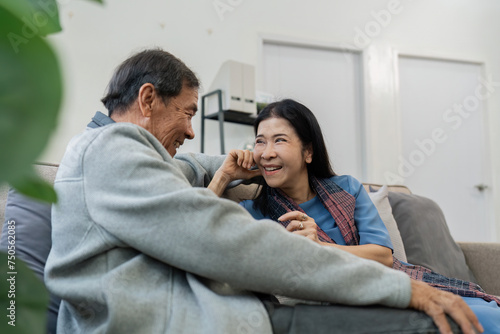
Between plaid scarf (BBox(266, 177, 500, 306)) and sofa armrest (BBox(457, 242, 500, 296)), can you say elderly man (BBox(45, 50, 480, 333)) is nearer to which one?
plaid scarf (BBox(266, 177, 500, 306))

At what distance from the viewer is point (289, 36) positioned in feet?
14.2

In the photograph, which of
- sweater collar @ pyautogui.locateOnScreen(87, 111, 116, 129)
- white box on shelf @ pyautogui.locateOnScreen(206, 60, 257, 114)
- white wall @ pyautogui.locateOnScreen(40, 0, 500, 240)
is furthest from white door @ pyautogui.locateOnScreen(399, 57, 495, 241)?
sweater collar @ pyautogui.locateOnScreen(87, 111, 116, 129)

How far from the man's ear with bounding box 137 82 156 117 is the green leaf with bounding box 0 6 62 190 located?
3.73ft

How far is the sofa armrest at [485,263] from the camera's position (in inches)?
76.9

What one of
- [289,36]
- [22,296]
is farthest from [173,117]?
[289,36]

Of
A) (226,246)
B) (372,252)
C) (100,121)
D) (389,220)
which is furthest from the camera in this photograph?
(389,220)

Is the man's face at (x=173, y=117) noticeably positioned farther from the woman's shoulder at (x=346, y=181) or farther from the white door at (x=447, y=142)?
the white door at (x=447, y=142)

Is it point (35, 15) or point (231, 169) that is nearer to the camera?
point (35, 15)

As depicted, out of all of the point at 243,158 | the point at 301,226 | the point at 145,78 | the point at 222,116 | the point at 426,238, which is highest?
the point at 222,116

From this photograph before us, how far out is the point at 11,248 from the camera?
1122 mm

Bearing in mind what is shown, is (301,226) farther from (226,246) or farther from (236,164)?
(226,246)

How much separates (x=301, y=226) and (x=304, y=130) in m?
0.48

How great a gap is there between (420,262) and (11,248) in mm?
1472

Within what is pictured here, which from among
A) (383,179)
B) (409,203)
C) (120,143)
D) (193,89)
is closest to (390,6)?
(383,179)
